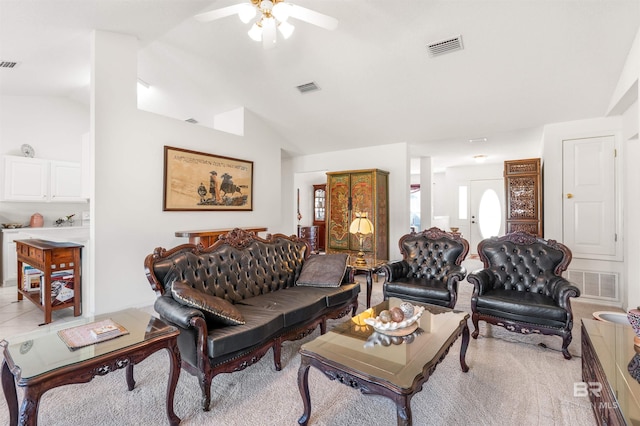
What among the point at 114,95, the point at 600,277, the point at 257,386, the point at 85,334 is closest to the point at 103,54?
the point at 114,95

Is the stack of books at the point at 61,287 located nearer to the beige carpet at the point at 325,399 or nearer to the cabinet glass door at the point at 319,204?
the beige carpet at the point at 325,399

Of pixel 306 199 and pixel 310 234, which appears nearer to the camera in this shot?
pixel 310 234

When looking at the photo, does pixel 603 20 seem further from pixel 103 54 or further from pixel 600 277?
pixel 103 54

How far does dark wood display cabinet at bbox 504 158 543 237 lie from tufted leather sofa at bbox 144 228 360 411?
3.42 meters

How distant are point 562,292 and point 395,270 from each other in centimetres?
157

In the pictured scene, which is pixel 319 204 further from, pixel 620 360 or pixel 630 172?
pixel 620 360

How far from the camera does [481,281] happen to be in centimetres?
307

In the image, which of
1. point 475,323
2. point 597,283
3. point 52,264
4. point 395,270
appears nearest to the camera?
point 475,323

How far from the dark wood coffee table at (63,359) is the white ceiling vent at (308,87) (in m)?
3.83

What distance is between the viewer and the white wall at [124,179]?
3662mm

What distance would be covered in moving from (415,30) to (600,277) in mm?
4129

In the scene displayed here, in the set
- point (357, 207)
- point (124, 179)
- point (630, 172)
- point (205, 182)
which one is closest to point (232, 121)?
point (205, 182)

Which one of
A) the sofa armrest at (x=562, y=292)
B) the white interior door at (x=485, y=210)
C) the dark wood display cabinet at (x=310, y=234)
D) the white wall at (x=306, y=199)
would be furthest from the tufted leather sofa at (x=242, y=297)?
the white interior door at (x=485, y=210)

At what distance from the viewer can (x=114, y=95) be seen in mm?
3773
